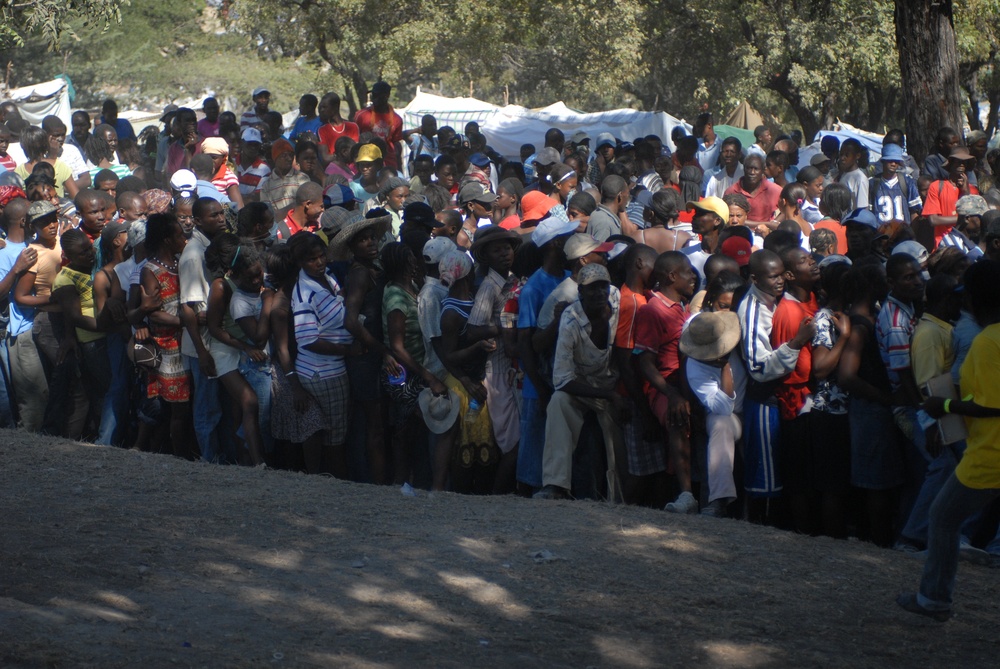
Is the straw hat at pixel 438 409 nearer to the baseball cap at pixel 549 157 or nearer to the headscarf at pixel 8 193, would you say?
the headscarf at pixel 8 193

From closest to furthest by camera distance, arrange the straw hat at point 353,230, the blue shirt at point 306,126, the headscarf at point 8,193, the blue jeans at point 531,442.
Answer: the blue jeans at point 531,442, the straw hat at point 353,230, the headscarf at point 8,193, the blue shirt at point 306,126

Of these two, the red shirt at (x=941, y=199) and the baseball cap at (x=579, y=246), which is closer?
the baseball cap at (x=579, y=246)

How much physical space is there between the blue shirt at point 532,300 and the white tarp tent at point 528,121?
13475 mm

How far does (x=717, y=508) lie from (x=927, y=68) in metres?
8.34

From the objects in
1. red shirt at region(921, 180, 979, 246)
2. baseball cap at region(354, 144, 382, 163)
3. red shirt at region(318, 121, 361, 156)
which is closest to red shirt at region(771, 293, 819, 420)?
red shirt at region(921, 180, 979, 246)

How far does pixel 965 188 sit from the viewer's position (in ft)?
36.5

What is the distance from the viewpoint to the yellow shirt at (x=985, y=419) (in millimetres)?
4844

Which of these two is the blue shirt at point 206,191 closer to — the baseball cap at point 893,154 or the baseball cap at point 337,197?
the baseball cap at point 337,197

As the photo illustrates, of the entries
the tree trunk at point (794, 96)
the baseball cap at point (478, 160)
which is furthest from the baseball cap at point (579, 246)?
the tree trunk at point (794, 96)

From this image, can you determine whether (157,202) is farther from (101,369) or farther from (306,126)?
(306,126)

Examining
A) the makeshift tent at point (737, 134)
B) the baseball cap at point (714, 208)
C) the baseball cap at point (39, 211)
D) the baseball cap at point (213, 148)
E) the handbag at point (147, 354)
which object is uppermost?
the makeshift tent at point (737, 134)

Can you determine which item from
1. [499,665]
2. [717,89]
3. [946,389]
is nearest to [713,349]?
[946,389]

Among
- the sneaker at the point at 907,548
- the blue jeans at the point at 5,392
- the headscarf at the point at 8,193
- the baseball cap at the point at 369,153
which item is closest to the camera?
the sneaker at the point at 907,548

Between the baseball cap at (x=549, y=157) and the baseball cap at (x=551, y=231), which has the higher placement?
the baseball cap at (x=549, y=157)
